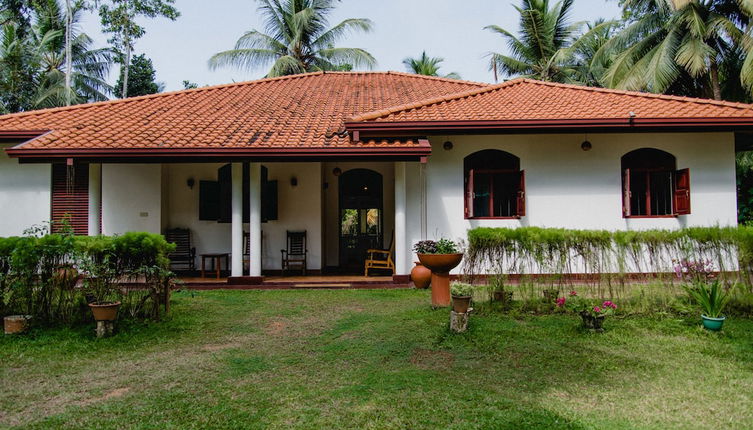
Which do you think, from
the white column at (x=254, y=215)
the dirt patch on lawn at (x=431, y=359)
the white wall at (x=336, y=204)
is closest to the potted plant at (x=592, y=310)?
the dirt patch on lawn at (x=431, y=359)

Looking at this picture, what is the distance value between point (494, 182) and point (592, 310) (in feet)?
14.9

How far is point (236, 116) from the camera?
10.8m

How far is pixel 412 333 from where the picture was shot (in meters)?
5.37

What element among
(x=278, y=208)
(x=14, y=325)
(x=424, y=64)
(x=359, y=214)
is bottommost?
(x=14, y=325)

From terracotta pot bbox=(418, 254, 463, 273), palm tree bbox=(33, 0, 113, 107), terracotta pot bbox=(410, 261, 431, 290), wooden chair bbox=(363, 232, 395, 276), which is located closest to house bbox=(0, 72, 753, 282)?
terracotta pot bbox=(410, 261, 431, 290)

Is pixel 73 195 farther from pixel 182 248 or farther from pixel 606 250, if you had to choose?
pixel 606 250

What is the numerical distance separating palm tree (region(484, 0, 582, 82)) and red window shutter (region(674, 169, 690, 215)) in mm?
15712

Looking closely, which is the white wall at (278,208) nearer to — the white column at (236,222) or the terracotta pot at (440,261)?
the white column at (236,222)

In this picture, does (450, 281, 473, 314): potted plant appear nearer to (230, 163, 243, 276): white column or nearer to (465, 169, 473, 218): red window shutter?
(465, 169, 473, 218): red window shutter

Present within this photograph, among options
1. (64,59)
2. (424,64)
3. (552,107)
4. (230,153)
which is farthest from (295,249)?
(424,64)

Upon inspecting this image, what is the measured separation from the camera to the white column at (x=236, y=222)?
29.3ft

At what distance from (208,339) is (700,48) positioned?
18.7m

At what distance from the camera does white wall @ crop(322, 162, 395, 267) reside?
38.2ft

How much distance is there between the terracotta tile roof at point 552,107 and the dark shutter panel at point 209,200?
4123 millimetres
